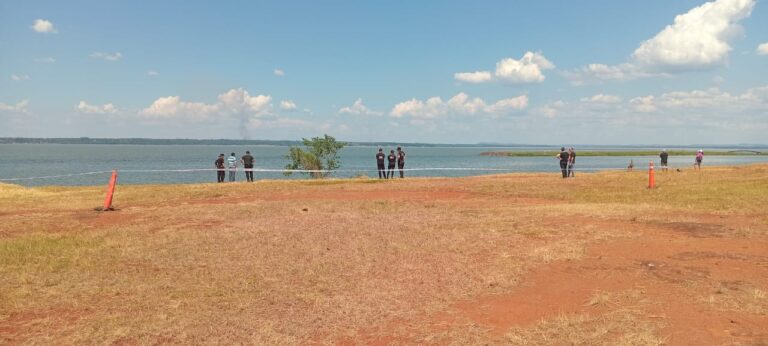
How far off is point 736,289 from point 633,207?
9.90 metres

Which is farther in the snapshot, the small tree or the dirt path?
the small tree

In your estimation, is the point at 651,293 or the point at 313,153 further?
the point at 313,153

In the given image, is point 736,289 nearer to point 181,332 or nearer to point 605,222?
point 605,222

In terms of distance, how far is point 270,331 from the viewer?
695 centimetres

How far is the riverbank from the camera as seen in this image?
6977mm

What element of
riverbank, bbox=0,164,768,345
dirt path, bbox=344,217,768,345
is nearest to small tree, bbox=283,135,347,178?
riverbank, bbox=0,164,768,345

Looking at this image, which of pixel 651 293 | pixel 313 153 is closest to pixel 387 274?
pixel 651 293

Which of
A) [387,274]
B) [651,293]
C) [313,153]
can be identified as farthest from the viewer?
[313,153]

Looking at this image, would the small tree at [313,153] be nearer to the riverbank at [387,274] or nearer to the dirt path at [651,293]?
the riverbank at [387,274]

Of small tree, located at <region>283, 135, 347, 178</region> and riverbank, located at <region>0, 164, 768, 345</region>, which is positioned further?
small tree, located at <region>283, 135, 347, 178</region>

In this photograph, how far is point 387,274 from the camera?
385 inches

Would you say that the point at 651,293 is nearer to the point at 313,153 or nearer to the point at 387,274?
the point at 387,274

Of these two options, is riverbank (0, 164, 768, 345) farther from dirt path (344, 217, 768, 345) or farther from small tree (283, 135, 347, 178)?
small tree (283, 135, 347, 178)

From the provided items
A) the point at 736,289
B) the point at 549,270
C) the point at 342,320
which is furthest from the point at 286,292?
the point at 736,289
